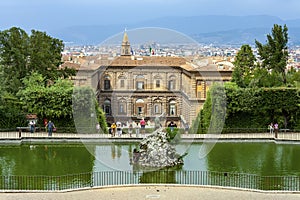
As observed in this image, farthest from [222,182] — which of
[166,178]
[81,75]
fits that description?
[81,75]

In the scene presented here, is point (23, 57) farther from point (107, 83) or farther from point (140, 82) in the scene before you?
point (140, 82)

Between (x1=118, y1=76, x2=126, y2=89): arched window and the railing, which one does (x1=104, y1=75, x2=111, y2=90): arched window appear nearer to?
(x1=118, y1=76, x2=126, y2=89): arched window

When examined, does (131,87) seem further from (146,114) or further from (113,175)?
(113,175)

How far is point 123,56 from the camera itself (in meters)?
43.4

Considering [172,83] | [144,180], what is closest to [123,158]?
[144,180]

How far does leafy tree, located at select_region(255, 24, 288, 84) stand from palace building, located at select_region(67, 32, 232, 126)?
505 cm

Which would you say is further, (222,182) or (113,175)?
(113,175)

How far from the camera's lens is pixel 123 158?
2988 centimetres

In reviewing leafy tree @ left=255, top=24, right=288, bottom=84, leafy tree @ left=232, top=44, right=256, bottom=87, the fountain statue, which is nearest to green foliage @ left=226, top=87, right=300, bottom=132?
leafy tree @ left=255, top=24, right=288, bottom=84

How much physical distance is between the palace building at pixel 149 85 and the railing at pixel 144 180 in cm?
1012

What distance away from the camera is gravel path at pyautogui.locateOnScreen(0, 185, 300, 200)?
21.2 metres

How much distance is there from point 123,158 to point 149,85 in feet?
34.2

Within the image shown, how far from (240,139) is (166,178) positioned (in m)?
11.2

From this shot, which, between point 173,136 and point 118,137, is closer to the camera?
point 173,136
